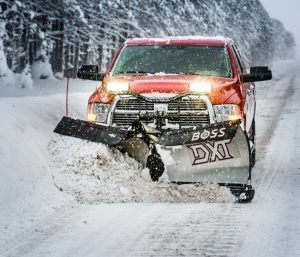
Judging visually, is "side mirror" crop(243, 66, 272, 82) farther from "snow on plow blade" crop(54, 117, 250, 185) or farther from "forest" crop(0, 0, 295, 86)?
"forest" crop(0, 0, 295, 86)

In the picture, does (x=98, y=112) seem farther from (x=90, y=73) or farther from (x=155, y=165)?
(x=90, y=73)

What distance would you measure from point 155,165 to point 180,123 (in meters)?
0.56

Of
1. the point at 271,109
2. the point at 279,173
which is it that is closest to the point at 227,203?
the point at 279,173

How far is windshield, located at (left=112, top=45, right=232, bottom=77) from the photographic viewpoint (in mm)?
7355

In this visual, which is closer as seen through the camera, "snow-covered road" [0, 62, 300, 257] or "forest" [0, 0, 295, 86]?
"snow-covered road" [0, 62, 300, 257]

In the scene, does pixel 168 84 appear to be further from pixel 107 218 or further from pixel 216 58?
pixel 107 218

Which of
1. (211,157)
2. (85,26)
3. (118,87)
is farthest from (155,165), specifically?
(85,26)

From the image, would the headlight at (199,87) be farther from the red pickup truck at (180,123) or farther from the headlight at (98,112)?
the headlight at (98,112)

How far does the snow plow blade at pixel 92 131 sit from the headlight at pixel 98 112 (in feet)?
0.82

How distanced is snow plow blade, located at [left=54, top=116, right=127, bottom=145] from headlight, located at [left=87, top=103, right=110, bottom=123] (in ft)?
0.82

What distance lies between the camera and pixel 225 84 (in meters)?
6.79

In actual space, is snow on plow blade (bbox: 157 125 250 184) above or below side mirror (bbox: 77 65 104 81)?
below

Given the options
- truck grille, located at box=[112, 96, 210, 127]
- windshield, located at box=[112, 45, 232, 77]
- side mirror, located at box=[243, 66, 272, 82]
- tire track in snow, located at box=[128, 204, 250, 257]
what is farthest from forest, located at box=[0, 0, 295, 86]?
tire track in snow, located at box=[128, 204, 250, 257]

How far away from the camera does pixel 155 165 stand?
20.9ft
